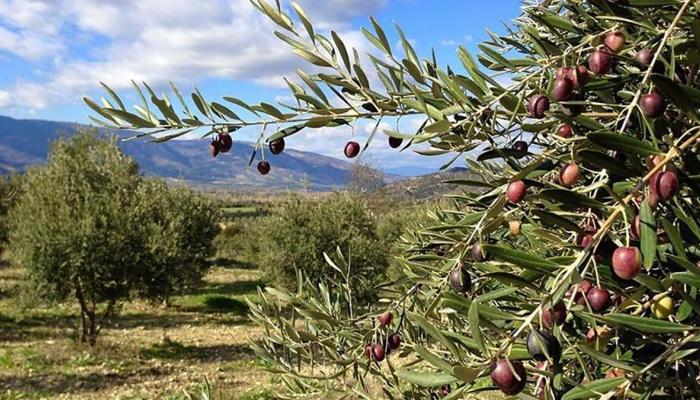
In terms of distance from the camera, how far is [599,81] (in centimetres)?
128

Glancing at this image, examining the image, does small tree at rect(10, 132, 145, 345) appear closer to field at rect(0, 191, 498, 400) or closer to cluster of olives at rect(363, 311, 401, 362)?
field at rect(0, 191, 498, 400)

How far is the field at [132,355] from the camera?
12.4 meters

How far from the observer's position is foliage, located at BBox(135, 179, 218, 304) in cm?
1752

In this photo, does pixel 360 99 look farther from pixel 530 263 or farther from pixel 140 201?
pixel 140 201

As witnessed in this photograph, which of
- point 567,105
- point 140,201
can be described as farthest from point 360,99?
point 140,201

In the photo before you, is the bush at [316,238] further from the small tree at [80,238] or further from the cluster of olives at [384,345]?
the cluster of olives at [384,345]

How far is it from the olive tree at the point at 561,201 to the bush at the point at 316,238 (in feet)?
59.7

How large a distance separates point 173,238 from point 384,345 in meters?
18.3

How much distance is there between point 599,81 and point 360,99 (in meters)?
0.53

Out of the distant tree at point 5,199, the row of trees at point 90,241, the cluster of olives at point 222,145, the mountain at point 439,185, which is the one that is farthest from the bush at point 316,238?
the cluster of olives at point 222,145

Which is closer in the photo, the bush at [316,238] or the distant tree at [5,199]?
the bush at [316,238]

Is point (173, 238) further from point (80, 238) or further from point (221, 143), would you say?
point (221, 143)

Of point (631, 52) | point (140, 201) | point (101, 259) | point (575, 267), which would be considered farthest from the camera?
point (140, 201)

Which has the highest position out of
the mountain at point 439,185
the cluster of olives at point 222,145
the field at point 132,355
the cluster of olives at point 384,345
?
the cluster of olives at point 222,145
